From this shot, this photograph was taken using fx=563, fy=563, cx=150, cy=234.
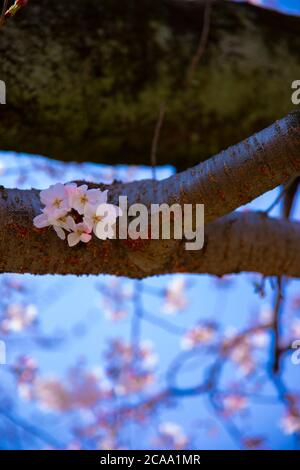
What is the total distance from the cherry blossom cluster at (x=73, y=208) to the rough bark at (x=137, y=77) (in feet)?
2.02

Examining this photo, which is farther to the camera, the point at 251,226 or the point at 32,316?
the point at 32,316

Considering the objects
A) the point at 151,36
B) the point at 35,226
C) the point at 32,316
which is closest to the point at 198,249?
the point at 35,226

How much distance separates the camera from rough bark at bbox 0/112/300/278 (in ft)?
3.54

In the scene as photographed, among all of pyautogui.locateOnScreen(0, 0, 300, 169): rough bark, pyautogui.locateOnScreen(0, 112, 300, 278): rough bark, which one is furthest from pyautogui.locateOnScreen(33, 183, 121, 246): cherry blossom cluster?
pyautogui.locateOnScreen(0, 0, 300, 169): rough bark

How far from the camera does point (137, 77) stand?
187cm

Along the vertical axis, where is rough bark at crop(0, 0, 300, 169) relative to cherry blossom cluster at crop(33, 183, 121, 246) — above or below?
above

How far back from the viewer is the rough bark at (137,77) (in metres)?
1.70

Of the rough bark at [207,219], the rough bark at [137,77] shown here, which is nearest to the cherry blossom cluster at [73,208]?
the rough bark at [207,219]

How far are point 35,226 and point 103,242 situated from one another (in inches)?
7.2

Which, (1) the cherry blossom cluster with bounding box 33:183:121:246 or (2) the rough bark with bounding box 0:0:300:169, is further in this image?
(2) the rough bark with bounding box 0:0:300:169

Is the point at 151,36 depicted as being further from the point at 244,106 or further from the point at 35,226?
the point at 35,226

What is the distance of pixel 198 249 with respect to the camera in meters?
1.58

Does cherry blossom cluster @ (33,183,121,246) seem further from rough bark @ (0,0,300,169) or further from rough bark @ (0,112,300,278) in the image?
rough bark @ (0,0,300,169)

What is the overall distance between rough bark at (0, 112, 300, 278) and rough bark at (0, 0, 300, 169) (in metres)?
0.44
